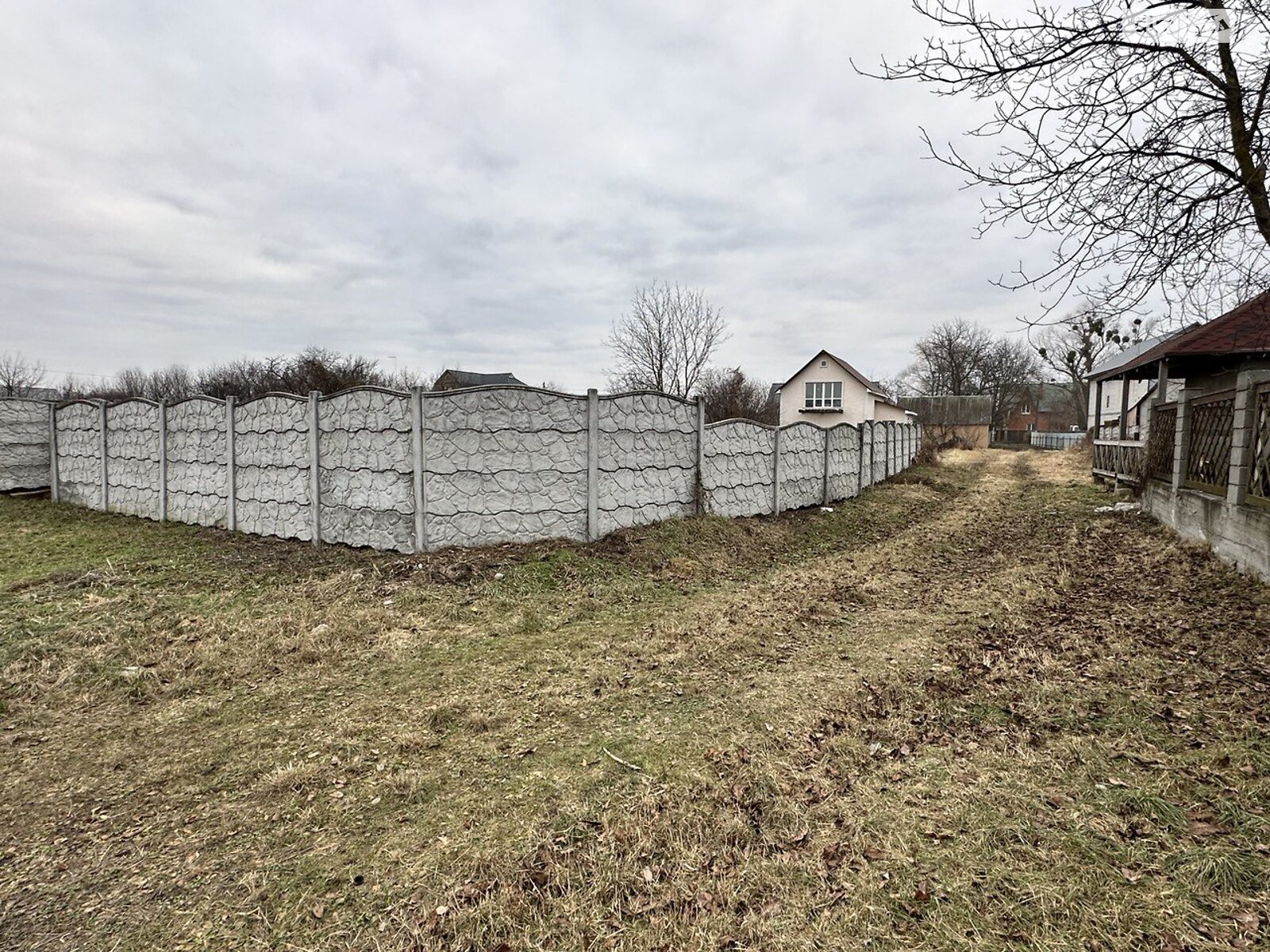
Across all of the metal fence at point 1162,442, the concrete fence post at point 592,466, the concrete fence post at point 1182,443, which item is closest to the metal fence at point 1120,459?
the metal fence at point 1162,442

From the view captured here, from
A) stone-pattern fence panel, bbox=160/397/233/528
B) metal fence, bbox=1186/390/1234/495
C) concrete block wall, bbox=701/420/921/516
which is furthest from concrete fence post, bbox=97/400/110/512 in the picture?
metal fence, bbox=1186/390/1234/495

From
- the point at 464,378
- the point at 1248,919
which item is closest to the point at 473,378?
the point at 464,378

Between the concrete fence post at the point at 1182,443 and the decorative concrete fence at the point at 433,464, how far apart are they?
5.07m

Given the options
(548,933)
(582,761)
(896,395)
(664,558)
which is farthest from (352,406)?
(896,395)

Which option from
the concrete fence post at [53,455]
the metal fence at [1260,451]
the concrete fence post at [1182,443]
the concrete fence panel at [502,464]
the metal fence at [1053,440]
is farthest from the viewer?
the metal fence at [1053,440]

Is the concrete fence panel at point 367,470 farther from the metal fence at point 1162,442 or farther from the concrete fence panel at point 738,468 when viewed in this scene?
the metal fence at point 1162,442

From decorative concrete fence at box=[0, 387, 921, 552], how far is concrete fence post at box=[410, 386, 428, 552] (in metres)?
0.02

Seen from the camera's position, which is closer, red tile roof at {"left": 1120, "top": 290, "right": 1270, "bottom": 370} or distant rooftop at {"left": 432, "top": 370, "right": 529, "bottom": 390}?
red tile roof at {"left": 1120, "top": 290, "right": 1270, "bottom": 370}

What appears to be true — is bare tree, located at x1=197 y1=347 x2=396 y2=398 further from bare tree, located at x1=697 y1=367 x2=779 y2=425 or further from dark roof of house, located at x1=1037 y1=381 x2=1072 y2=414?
dark roof of house, located at x1=1037 y1=381 x2=1072 y2=414

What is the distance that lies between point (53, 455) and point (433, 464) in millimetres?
10089

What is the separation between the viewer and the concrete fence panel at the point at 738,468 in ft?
27.9

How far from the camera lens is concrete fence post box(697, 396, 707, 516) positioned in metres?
8.25

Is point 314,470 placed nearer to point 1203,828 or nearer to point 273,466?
point 273,466

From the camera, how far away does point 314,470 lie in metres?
7.04
